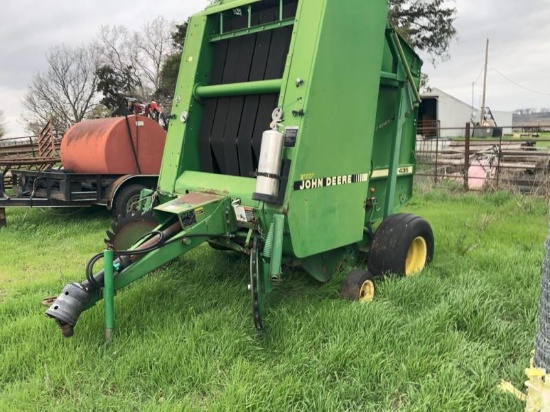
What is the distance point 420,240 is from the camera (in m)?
4.48

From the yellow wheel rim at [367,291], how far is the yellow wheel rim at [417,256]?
0.76 metres

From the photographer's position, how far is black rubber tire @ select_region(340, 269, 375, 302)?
3654 millimetres

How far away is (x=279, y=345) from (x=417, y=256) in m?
2.04

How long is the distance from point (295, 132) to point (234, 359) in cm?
150

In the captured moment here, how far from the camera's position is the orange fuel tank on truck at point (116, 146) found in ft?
Result: 23.2

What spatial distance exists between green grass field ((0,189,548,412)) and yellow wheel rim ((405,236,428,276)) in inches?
5.0

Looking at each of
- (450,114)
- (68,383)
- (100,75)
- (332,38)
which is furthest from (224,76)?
(450,114)

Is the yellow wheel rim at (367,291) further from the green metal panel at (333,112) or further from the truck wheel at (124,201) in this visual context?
the truck wheel at (124,201)

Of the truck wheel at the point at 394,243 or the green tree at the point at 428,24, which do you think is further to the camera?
the green tree at the point at 428,24

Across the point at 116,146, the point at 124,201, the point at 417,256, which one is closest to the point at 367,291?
the point at 417,256

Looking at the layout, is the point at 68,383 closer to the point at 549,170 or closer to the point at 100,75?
the point at 549,170

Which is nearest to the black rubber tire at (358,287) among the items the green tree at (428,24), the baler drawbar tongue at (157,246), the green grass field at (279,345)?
the green grass field at (279,345)

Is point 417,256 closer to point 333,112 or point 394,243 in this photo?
point 394,243

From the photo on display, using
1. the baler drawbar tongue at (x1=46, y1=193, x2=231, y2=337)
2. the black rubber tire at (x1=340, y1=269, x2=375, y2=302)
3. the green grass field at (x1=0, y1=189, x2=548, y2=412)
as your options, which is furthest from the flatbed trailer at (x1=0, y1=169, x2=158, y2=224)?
the black rubber tire at (x1=340, y1=269, x2=375, y2=302)
